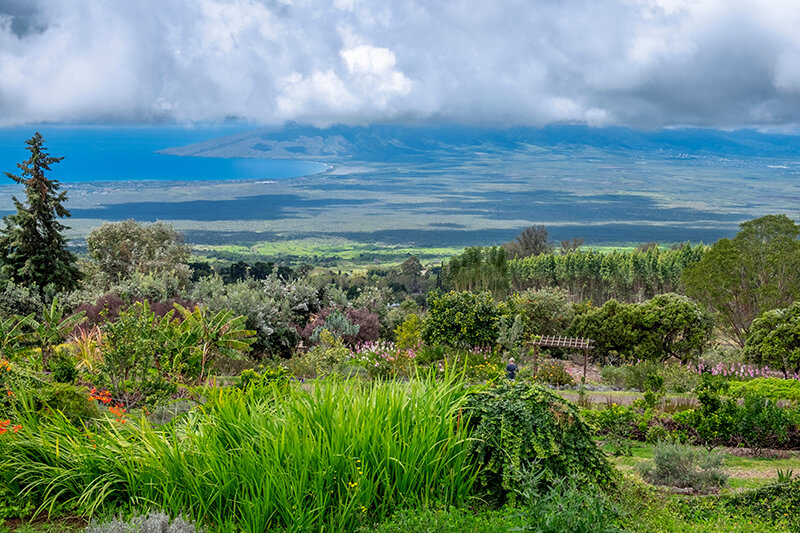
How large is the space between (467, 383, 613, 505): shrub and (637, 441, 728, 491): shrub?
1.77 metres

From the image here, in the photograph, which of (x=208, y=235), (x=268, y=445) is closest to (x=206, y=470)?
(x=268, y=445)

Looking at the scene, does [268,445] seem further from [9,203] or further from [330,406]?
[9,203]

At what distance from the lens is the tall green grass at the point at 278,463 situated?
4641 mm

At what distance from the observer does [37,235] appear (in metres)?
27.7

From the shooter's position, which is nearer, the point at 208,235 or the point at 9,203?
the point at 208,235

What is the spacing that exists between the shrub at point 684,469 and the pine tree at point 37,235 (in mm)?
25822

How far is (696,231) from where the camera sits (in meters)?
192

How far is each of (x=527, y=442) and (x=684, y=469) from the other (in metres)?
2.65

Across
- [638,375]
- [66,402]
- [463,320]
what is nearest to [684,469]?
[66,402]

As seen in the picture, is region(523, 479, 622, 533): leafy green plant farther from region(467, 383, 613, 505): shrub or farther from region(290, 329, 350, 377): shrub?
region(290, 329, 350, 377): shrub

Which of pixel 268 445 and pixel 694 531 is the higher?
pixel 268 445

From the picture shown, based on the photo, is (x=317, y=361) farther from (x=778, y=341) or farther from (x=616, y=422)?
(x=778, y=341)

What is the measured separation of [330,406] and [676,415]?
623cm

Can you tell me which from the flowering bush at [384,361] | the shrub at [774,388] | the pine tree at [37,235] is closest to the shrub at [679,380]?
the shrub at [774,388]
